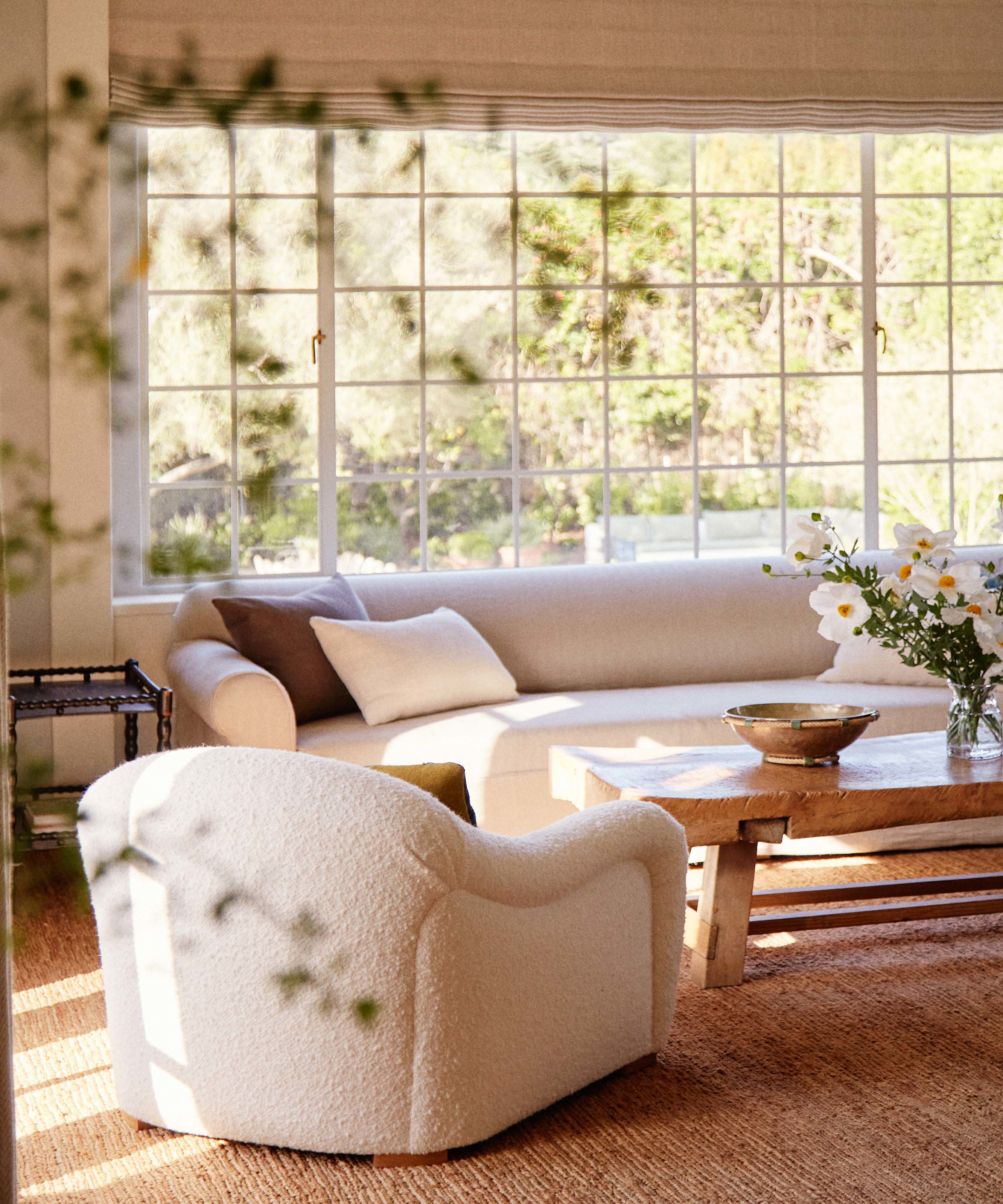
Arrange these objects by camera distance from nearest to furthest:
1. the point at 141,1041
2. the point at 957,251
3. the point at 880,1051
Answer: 1. the point at 141,1041
2. the point at 880,1051
3. the point at 957,251

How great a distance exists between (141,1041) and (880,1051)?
4.83 ft

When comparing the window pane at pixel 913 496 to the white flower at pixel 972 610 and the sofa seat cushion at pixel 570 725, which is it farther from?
the white flower at pixel 972 610

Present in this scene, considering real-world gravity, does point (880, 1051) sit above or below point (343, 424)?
Answer: below

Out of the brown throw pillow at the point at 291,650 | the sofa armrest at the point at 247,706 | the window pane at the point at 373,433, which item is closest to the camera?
the sofa armrest at the point at 247,706

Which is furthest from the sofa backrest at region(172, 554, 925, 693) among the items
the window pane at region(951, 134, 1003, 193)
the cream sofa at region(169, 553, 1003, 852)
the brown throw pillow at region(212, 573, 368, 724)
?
the window pane at region(951, 134, 1003, 193)

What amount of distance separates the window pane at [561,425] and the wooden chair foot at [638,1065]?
2.96 meters

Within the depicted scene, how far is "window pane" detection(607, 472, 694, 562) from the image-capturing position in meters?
5.48

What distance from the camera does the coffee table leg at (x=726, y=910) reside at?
10.3ft

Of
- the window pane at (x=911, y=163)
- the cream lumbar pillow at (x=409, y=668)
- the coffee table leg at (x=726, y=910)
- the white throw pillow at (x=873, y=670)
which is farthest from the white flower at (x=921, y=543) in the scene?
the window pane at (x=911, y=163)

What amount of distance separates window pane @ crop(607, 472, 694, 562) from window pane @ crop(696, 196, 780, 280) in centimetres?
81

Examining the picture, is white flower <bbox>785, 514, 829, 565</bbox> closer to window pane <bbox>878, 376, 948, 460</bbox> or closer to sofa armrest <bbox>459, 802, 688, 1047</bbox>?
sofa armrest <bbox>459, 802, 688, 1047</bbox>

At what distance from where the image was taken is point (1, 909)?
62 centimetres

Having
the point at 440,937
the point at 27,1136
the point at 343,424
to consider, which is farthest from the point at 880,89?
the point at 27,1136

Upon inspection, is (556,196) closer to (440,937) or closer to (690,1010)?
(440,937)
